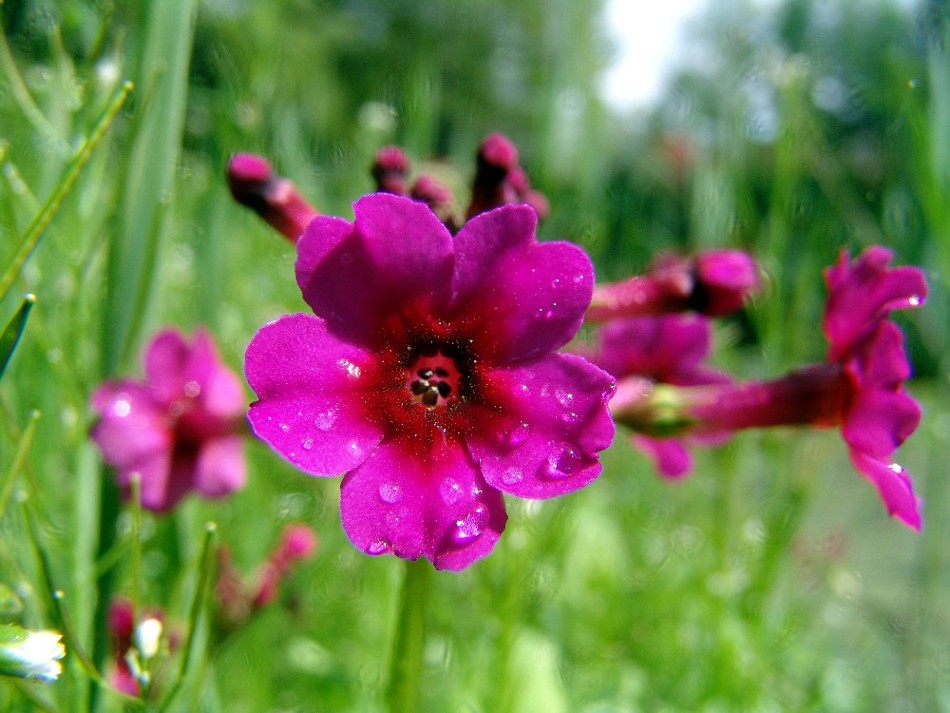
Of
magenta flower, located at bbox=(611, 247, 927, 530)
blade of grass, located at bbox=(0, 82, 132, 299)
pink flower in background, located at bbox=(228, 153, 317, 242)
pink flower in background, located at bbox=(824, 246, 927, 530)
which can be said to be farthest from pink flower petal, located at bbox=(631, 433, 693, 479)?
blade of grass, located at bbox=(0, 82, 132, 299)

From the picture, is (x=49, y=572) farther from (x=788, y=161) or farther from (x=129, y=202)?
(x=788, y=161)

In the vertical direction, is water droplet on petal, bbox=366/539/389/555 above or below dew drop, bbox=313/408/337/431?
below

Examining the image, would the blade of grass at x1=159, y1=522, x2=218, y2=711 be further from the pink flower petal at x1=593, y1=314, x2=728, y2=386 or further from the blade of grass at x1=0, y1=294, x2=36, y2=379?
the pink flower petal at x1=593, y1=314, x2=728, y2=386

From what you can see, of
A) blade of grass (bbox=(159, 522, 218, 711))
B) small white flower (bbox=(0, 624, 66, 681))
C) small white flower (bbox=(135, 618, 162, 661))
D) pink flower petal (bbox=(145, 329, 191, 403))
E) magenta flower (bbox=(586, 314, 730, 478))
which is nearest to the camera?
small white flower (bbox=(0, 624, 66, 681))

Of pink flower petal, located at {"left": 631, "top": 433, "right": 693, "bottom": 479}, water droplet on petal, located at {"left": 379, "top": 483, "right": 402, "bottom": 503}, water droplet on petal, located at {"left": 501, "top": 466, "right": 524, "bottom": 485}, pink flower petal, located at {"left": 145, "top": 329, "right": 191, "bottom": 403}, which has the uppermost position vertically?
water droplet on petal, located at {"left": 501, "top": 466, "right": 524, "bottom": 485}

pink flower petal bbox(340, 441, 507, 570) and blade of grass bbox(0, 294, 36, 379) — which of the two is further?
pink flower petal bbox(340, 441, 507, 570)

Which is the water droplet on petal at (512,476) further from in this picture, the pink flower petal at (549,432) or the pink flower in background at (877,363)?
the pink flower in background at (877,363)

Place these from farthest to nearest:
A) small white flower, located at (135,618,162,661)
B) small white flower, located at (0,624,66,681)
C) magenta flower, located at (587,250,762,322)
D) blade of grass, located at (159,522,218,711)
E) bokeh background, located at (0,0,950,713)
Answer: magenta flower, located at (587,250,762,322), bokeh background, located at (0,0,950,713), small white flower, located at (135,618,162,661), blade of grass, located at (159,522,218,711), small white flower, located at (0,624,66,681)

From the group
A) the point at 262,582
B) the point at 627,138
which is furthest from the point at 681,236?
the point at 262,582

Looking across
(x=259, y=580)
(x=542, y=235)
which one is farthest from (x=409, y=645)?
(x=542, y=235)
